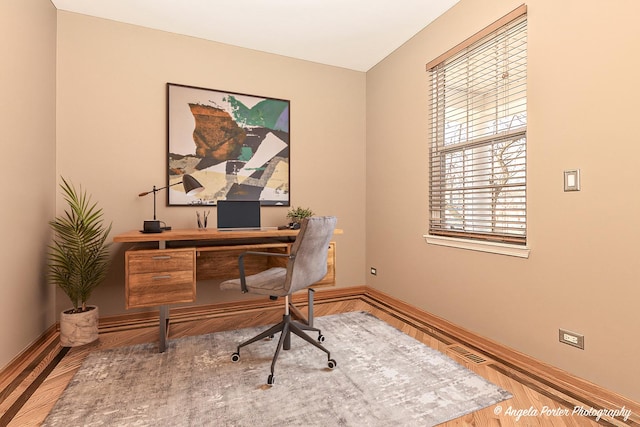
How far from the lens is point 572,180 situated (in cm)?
192

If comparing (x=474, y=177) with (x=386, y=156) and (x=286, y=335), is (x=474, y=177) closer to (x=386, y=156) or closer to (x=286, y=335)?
(x=386, y=156)

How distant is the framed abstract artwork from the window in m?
1.62

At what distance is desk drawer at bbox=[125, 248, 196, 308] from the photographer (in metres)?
2.26

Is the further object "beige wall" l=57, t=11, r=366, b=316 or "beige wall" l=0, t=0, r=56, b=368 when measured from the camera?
"beige wall" l=57, t=11, r=366, b=316

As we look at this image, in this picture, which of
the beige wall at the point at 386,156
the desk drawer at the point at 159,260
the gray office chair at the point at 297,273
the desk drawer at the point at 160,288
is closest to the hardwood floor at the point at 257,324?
the beige wall at the point at 386,156

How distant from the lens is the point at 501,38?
2395 millimetres

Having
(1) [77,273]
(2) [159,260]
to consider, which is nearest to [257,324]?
(2) [159,260]

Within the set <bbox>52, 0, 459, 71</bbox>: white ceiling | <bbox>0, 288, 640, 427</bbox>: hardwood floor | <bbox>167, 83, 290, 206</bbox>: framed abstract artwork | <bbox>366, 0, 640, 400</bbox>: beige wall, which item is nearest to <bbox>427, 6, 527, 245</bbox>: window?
<bbox>366, 0, 640, 400</bbox>: beige wall

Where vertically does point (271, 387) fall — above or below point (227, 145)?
below

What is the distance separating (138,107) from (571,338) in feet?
12.5

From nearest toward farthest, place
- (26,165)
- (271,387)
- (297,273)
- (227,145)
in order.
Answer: (271,387) < (297,273) < (26,165) < (227,145)

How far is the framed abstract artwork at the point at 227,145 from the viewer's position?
3.15 metres

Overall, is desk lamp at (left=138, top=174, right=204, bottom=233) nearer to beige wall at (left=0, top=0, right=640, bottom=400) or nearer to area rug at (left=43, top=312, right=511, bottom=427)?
beige wall at (left=0, top=0, right=640, bottom=400)

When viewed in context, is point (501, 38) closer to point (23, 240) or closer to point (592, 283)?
point (592, 283)
